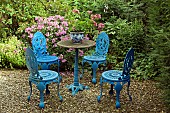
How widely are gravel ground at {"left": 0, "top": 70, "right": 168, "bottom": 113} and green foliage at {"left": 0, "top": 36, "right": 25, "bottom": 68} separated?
0.68m

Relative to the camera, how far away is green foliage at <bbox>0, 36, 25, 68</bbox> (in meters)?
6.17

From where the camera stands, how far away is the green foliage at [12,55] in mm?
6172

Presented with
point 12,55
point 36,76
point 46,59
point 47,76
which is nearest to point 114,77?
point 47,76

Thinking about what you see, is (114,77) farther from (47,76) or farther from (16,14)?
(16,14)

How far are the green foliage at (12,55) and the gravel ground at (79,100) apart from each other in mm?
678

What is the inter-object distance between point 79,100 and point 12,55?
2306 millimetres

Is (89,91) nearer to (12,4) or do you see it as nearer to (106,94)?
(106,94)

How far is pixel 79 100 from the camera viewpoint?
4.66 metres

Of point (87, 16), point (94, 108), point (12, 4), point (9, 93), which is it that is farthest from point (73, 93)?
point (12, 4)

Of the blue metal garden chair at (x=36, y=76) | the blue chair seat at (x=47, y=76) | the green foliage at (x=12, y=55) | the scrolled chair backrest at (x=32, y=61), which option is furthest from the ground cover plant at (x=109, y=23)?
the scrolled chair backrest at (x=32, y=61)

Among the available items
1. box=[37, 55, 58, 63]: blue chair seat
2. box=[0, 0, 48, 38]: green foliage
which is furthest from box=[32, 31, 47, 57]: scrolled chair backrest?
box=[0, 0, 48, 38]: green foliage

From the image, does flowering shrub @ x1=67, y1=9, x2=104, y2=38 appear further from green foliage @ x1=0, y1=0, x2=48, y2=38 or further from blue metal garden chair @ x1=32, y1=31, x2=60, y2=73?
blue metal garden chair @ x1=32, y1=31, x2=60, y2=73

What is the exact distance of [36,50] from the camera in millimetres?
A: 5391

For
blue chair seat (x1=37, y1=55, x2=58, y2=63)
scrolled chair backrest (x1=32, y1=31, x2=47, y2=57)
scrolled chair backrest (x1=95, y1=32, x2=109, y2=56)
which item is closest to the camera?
blue chair seat (x1=37, y1=55, x2=58, y2=63)
